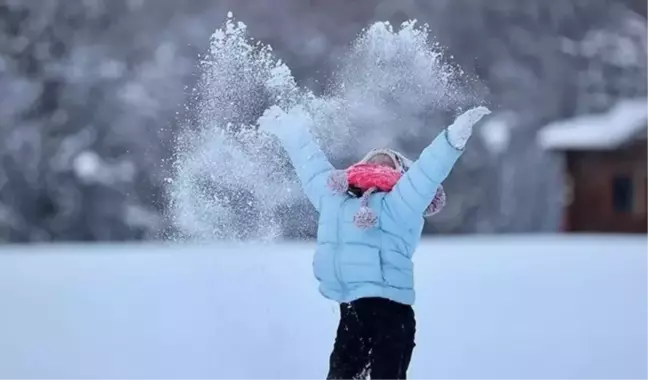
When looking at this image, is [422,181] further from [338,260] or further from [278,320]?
[278,320]

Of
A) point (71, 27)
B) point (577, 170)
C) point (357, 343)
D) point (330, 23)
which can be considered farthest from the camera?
point (577, 170)

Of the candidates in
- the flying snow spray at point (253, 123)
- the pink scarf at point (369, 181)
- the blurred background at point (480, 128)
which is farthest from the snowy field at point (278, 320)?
the blurred background at point (480, 128)

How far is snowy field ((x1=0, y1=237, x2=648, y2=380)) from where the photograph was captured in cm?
96

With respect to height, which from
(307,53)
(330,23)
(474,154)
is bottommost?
(307,53)

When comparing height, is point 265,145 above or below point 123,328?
above

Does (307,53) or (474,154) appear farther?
(474,154)

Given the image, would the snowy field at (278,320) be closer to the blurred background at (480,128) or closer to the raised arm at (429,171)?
the raised arm at (429,171)

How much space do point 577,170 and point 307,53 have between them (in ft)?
6.76

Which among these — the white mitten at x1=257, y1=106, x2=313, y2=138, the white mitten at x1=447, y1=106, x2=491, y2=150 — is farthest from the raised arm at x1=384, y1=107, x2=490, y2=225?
the white mitten at x1=257, y1=106, x2=313, y2=138

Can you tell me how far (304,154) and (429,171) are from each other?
13 cm

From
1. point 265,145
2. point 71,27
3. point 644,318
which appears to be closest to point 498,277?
point 644,318

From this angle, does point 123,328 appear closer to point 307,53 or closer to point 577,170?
point 307,53

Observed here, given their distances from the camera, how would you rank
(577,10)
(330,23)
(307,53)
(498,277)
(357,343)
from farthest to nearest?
(577,10) → (330,23) → (498,277) → (307,53) → (357,343)

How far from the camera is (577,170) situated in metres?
3.15
